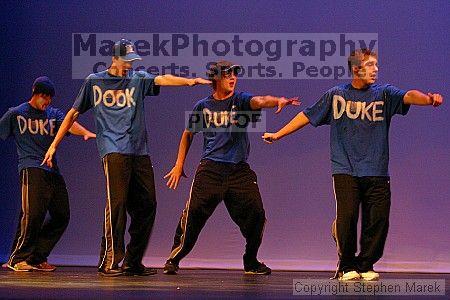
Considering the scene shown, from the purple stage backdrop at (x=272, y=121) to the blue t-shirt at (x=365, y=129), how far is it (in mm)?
1727

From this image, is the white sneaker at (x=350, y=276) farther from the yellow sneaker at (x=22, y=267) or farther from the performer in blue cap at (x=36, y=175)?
the yellow sneaker at (x=22, y=267)

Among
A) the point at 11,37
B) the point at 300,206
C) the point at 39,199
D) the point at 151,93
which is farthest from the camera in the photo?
the point at 11,37

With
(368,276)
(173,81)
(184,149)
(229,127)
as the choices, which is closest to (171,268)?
(184,149)

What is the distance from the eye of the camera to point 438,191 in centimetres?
690

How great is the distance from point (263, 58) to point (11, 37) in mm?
2370

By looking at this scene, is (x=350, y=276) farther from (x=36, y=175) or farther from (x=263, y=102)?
(x=36, y=175)

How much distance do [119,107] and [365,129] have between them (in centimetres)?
170

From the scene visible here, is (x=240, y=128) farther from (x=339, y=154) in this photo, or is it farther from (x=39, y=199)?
(x=39, y=199)

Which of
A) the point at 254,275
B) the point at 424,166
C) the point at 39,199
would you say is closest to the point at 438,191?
the point at 424,166

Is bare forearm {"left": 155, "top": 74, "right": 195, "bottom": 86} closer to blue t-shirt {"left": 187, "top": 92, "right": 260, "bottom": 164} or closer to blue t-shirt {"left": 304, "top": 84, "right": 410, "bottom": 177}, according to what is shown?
blue t-shirt {"left": 187, "top": 92, "right": 260, "bottom": 164}

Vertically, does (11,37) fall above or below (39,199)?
above

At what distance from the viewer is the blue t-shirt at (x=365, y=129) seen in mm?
5289

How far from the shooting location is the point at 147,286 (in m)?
4.82

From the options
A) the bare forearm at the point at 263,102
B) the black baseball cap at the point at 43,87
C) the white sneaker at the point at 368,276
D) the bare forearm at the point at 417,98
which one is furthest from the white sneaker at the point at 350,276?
the black baseball cap at the point at 43,87
